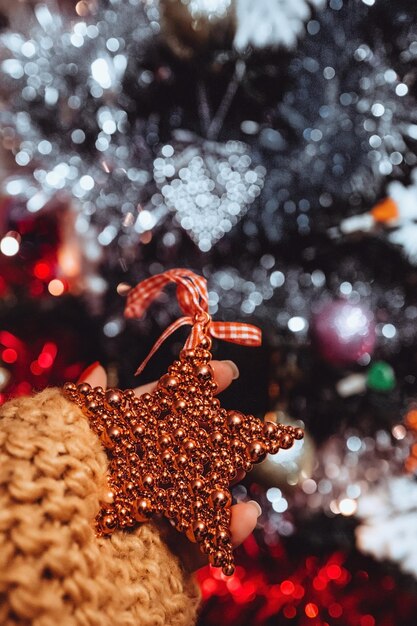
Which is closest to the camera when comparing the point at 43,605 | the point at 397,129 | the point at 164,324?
the point at 43,605

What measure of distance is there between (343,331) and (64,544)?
56 cm

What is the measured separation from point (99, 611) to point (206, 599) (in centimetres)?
62

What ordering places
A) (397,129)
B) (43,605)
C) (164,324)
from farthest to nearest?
(164,324) → (397,129) → (43,605)

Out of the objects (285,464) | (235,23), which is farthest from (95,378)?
(235,23)

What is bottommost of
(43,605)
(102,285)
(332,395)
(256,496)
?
→ (256,496)

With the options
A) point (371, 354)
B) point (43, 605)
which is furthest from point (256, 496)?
point (43, 605)

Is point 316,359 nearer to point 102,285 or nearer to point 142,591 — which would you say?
point 102,285

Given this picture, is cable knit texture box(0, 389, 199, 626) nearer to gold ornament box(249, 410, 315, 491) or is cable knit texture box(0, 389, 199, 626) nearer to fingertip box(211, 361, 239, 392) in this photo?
fingertip box(211, 361, 239, 392)

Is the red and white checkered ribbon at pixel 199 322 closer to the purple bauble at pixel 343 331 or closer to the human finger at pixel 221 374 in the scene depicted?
the human finger at pixel 221 374

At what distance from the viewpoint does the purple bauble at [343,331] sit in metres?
0.82

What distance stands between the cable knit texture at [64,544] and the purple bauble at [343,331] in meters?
0.44

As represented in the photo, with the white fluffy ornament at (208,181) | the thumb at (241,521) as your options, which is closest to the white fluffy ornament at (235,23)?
the white fluffy ornament at (208,181)

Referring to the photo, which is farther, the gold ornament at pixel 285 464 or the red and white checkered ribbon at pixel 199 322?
the gold ornament at pixel 285 464

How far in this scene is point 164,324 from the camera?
90 centimetres
